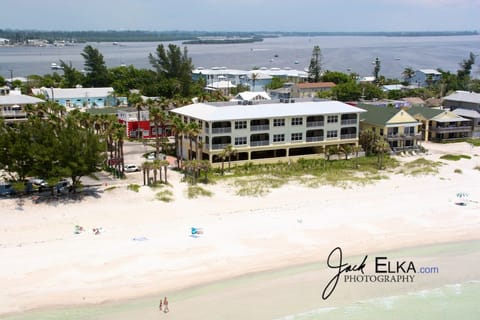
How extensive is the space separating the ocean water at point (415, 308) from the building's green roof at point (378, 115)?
3522cm

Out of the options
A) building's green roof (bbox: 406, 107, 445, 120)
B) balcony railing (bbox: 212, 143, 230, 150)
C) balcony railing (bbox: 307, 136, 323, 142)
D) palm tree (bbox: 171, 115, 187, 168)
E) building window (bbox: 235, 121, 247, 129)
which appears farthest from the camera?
building's green roof (bbox: 406, 107, 445, 120)

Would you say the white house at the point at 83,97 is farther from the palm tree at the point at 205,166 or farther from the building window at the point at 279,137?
the palm tree at the point at 205,166

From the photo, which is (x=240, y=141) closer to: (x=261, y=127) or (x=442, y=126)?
(x=261, y=127)

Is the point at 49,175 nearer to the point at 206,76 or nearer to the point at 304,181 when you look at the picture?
the point at 304,181

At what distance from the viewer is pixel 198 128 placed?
183 ft

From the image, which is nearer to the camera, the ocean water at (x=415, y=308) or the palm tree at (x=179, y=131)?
the ocean water at (x=415, y=308)

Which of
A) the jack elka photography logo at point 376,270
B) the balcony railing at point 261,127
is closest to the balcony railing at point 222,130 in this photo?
the balcony railing at point 261,127

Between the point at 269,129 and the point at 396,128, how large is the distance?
54.7 ft

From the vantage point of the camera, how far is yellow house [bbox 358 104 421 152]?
68062 millimetres

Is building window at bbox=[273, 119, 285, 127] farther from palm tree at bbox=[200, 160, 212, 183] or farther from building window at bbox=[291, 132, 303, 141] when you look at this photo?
palm tree at bbox=[200, 160, 212, 183]

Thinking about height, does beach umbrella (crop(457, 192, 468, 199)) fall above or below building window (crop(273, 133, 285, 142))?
below

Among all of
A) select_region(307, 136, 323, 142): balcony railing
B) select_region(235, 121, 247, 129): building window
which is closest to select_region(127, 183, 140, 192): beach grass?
select_region(235, 121, 247, 129): building window

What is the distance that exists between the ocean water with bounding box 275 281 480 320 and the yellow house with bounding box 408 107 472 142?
43.8 m

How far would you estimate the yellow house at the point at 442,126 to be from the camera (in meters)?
76.5
